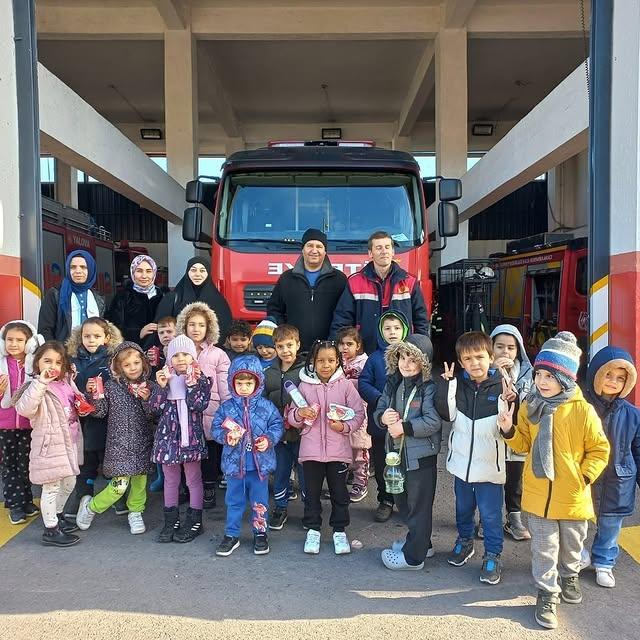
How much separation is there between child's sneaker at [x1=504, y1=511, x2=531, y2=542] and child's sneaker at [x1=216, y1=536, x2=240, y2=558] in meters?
1.62

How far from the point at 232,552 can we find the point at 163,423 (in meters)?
0.85

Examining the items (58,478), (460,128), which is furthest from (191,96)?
(58,478)

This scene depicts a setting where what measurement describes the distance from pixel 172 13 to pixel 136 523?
9.63 meters

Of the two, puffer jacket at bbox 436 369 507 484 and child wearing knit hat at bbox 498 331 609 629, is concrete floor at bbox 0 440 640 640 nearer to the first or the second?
child wearing knit hat at bbox 498 331 609 629

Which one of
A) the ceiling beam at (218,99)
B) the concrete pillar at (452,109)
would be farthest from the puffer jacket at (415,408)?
the ceiling beam at (218,99)

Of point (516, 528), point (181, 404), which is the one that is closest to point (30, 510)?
point (181, 404)

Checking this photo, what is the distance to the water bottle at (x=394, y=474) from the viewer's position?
316 cm

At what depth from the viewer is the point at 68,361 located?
363 cm

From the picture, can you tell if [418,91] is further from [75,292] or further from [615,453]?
[615,453]

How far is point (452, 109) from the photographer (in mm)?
11164

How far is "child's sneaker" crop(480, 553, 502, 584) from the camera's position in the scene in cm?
303

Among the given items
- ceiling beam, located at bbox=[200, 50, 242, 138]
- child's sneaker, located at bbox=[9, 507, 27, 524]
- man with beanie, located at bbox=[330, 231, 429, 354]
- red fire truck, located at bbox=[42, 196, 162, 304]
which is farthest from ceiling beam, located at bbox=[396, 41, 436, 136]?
child's sneaker, located at bbox=[9, 507, 27, 524]

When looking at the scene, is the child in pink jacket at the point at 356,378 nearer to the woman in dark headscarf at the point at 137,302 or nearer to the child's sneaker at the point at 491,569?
the child's sneaker at the point at 491,569

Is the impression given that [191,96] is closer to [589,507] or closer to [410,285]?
[410,285]
